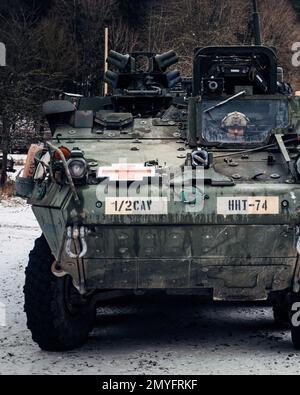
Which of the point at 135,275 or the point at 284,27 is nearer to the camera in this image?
the point at 135,275

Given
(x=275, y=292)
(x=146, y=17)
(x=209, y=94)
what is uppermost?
(x=146, y=17)

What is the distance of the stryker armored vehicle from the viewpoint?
20.6 ft

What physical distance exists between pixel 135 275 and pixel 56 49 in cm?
1975

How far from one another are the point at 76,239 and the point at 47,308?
2.36 ft

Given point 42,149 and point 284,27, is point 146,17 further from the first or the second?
point 42,149

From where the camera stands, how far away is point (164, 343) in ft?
23.4

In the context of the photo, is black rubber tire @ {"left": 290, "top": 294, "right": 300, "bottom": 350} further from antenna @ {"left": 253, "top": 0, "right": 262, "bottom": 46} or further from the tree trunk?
the tree trunk

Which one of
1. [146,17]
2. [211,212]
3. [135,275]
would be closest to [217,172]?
[211,212]

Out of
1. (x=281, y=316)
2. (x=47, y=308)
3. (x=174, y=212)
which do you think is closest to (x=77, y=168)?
(x=174, y=212)

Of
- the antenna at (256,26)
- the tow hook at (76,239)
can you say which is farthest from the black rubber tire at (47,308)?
the antenna at (256,26)

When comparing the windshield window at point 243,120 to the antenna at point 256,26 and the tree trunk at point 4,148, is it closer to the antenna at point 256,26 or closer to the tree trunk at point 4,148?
the antenna at point 256,26

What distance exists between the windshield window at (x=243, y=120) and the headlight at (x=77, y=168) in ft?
4.12

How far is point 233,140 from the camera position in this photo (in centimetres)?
722
